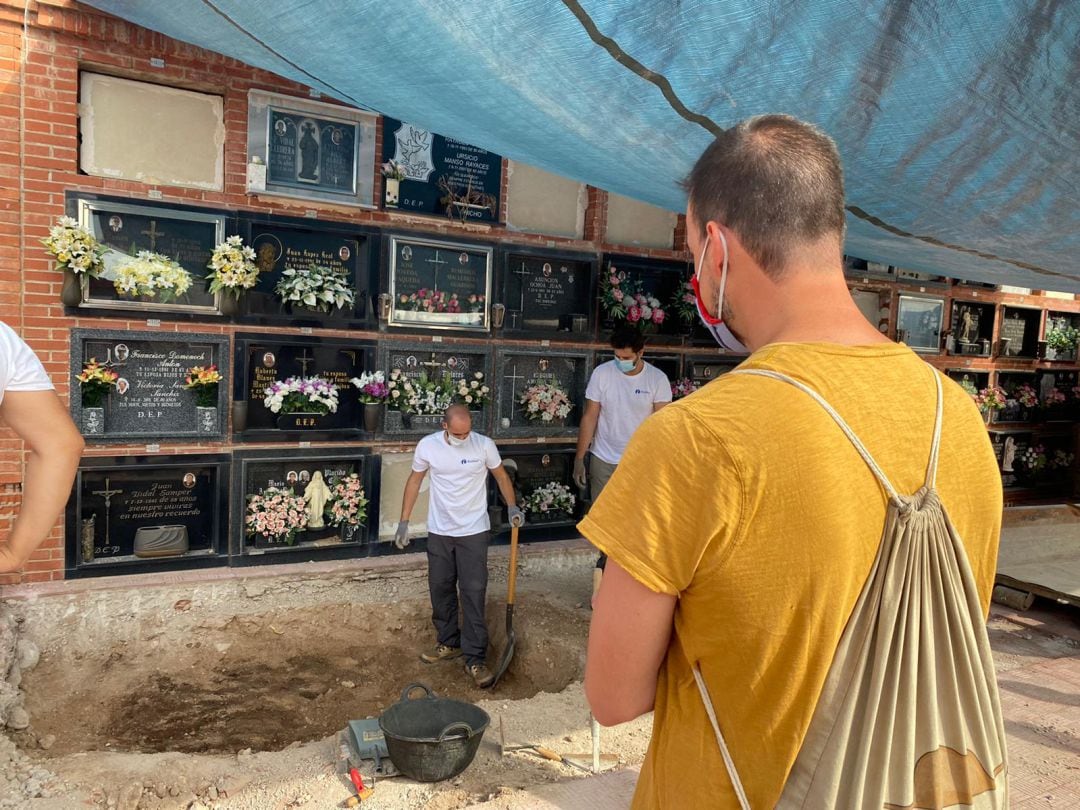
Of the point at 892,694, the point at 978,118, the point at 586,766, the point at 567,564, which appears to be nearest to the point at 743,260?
the point at 892,694

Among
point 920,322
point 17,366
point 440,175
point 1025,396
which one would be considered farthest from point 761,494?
point 1025,396

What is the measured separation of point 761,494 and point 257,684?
447 centimetres

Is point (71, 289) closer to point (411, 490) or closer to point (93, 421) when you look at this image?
point (93, 421)

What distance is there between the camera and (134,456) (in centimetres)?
473

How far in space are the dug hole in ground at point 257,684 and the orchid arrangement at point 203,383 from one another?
1081mm

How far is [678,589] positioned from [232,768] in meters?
3.10

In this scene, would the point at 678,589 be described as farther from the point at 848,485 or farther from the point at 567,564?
the point at 567,564

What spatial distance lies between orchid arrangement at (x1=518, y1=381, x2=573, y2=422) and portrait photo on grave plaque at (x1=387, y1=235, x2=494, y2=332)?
2.04 ft

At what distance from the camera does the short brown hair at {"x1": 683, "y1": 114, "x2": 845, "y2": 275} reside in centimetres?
101

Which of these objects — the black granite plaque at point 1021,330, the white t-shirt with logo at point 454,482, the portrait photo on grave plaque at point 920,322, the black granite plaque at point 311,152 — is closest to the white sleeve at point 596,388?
the white t-shirt with logo at point 454,482

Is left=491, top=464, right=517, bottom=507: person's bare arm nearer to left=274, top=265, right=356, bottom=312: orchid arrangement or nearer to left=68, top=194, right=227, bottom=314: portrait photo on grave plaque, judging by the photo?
left=274, top=265, right=356, bottom=312: orchid arrangement

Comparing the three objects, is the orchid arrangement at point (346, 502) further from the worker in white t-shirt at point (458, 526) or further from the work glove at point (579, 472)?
the work glove at point (579, 472)

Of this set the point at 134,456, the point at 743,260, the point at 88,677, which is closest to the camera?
the point at 743,260

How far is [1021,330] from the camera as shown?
353 inches
